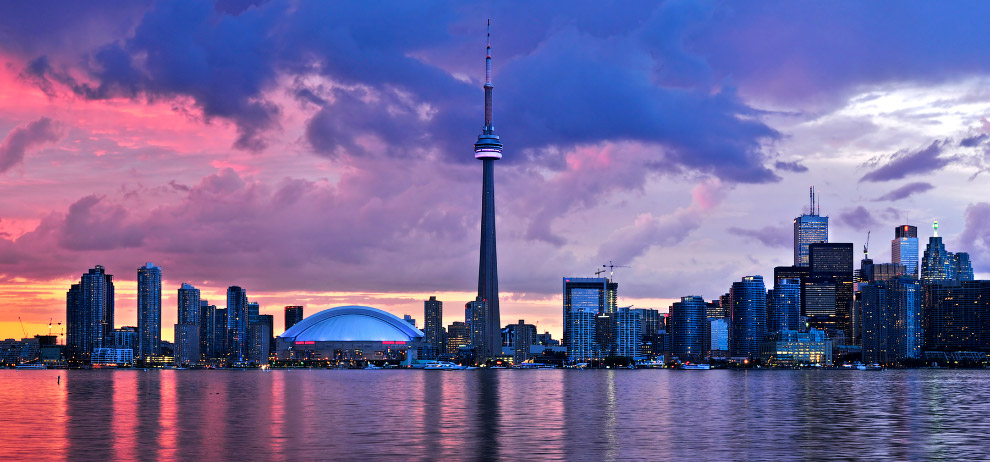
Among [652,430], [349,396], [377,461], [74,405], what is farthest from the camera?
[349,396]

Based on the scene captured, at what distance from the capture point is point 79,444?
89.4m

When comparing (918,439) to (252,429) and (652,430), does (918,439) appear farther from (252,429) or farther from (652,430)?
(252,429)

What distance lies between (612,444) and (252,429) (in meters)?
35.5

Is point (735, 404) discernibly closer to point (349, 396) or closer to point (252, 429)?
point (349, 396)

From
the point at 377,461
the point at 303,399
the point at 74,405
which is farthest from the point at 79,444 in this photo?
the point at 303,399

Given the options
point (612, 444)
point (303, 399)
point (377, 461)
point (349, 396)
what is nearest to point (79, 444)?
point (377, 461)

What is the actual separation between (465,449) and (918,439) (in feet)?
132

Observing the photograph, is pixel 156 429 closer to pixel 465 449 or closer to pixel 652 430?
pixel 465 449

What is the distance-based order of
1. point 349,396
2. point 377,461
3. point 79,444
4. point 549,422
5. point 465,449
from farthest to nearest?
point 349,396 → point 549,422 → point 79,444 → point 465,449 → point 377,461

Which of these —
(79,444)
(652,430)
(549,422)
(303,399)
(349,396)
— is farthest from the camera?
(349,396)

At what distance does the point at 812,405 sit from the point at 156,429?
295 feet

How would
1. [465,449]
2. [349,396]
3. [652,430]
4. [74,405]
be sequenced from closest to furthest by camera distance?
[465,449] → [652,430] → [74,405] → [349,396]

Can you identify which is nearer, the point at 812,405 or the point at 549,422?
the point at 549,422

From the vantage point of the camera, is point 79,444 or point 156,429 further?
point 156,429
